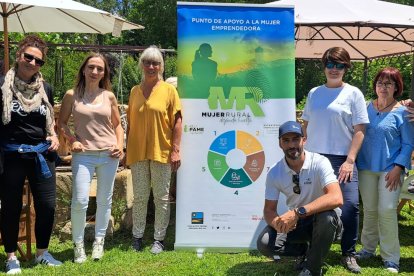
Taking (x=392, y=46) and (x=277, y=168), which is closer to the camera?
(x=277, y=168)

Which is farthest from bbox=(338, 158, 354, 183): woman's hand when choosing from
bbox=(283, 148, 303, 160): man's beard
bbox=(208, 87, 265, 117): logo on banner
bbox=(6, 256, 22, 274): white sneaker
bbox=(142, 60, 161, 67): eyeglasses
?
bbox=(6, 256, 22, 274): white sneaker

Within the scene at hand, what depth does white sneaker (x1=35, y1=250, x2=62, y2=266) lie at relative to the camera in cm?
359

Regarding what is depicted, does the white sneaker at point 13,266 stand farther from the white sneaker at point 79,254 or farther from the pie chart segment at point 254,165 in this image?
the pie chart segment at point 254,165

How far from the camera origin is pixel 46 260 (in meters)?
3.60

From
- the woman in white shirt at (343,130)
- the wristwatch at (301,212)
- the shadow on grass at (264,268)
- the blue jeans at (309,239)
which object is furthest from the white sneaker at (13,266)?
the woman in white shirt at (343,130)

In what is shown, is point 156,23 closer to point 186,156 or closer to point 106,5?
point 106,5

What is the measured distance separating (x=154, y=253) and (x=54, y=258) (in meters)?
0.81

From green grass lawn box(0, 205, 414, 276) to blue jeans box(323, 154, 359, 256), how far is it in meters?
0.25

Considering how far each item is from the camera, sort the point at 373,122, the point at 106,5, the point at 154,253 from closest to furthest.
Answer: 1. the point at 373,122
2. the point at 154,253
3. the point at 106,5

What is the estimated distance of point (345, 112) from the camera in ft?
11.3

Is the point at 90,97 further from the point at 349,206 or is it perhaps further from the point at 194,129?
the point at 349,206

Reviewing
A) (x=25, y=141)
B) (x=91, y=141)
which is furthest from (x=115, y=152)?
(x=25, y=141)

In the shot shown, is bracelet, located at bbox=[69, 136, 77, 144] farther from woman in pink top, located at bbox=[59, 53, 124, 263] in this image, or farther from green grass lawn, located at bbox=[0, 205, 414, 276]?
green grass lawn, located at bbox=[0, 205, 414, 276]

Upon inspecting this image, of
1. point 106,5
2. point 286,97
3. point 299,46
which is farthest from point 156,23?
point 286,97
